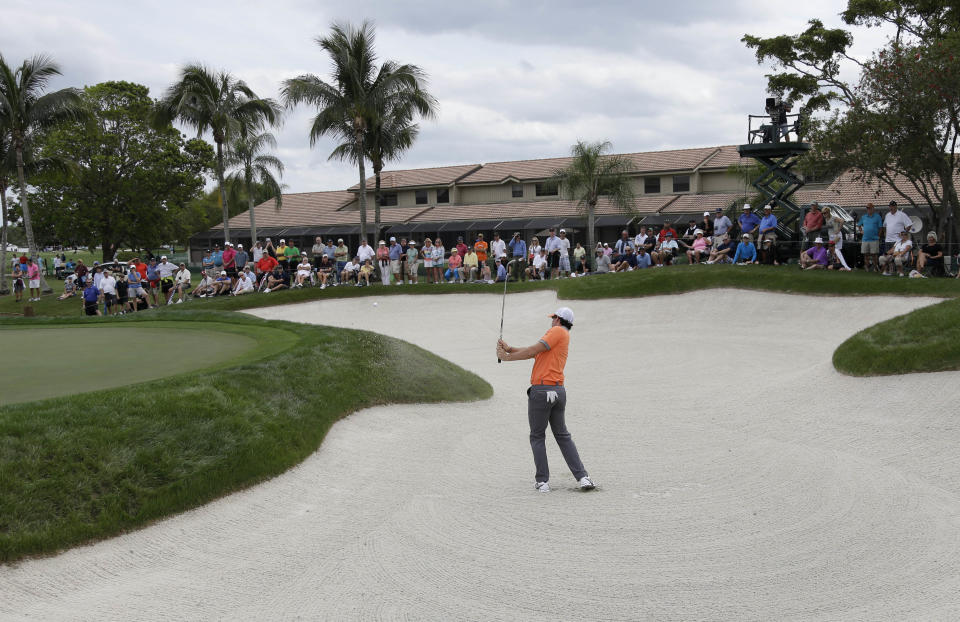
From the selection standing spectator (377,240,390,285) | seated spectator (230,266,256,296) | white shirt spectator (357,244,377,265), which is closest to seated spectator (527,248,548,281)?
standing spectator (377,240,390,285)

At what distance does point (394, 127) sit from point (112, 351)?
27.5 meters

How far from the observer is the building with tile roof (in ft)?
152

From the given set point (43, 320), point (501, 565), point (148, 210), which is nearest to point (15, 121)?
point (148, 210)

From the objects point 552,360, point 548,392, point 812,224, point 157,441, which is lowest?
point 157,441

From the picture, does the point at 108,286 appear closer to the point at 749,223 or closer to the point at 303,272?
the point at 303,272

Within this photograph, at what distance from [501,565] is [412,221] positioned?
4893 centimetres

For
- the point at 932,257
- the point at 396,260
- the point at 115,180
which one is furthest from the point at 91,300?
the point at 115,180

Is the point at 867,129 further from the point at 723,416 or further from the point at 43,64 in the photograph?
the point at 43,64

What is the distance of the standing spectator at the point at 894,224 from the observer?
2159 centimetres

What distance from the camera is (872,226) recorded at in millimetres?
22156

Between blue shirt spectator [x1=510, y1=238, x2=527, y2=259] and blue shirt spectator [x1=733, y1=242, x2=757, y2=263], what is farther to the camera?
blue shirt spectator [x1=510, y1=238, x2=527, y2=259]

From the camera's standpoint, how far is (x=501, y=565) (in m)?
6.70

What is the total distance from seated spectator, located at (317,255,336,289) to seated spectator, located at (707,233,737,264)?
15.0 m

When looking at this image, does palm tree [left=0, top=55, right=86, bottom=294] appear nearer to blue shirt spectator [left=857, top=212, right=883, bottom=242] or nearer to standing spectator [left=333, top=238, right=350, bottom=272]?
standing spectator [left=333, top=238, right=350, bottom=272]
